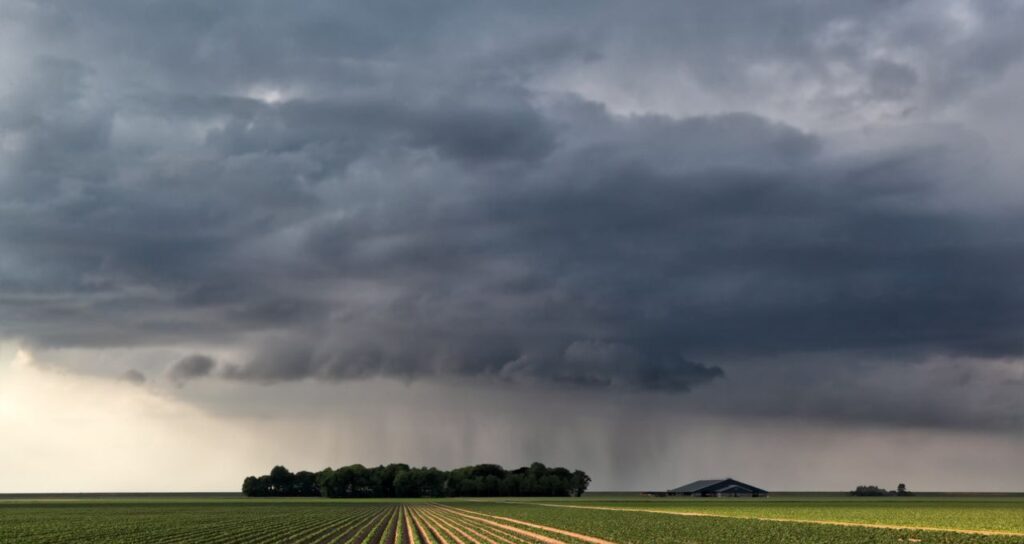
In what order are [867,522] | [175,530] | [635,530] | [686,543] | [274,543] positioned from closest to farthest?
[686,543]
[274,543]
[635,530]
[175,530]
[867,522]

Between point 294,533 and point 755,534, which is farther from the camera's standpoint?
point 294,533

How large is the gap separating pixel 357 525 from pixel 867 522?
53.8 m

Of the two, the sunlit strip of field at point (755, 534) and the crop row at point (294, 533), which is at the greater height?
the sunlit strip of field at point (755, 534)

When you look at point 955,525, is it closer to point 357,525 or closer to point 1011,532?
point 1011,532

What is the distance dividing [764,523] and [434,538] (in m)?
34.1

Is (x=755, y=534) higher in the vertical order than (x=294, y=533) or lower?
higher

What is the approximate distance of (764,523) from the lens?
8319 centimetres

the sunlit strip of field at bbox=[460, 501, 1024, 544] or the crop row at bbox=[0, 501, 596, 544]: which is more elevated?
the sunlit strip of field at bbox=[460, 501, 1024, 544]

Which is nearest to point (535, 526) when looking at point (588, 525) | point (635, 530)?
point (588, 525)

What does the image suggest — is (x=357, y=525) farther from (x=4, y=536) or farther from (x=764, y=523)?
(x=764, y=523)

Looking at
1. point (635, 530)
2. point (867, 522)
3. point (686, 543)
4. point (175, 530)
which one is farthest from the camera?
point (867, 522)

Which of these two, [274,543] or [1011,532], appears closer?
[274,543]

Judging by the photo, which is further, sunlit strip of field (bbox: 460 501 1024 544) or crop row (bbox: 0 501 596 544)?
crop row (bbox: 0 501 596 544)

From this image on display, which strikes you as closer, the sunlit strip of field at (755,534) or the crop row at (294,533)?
the sunlit strip of field at (755,534)
